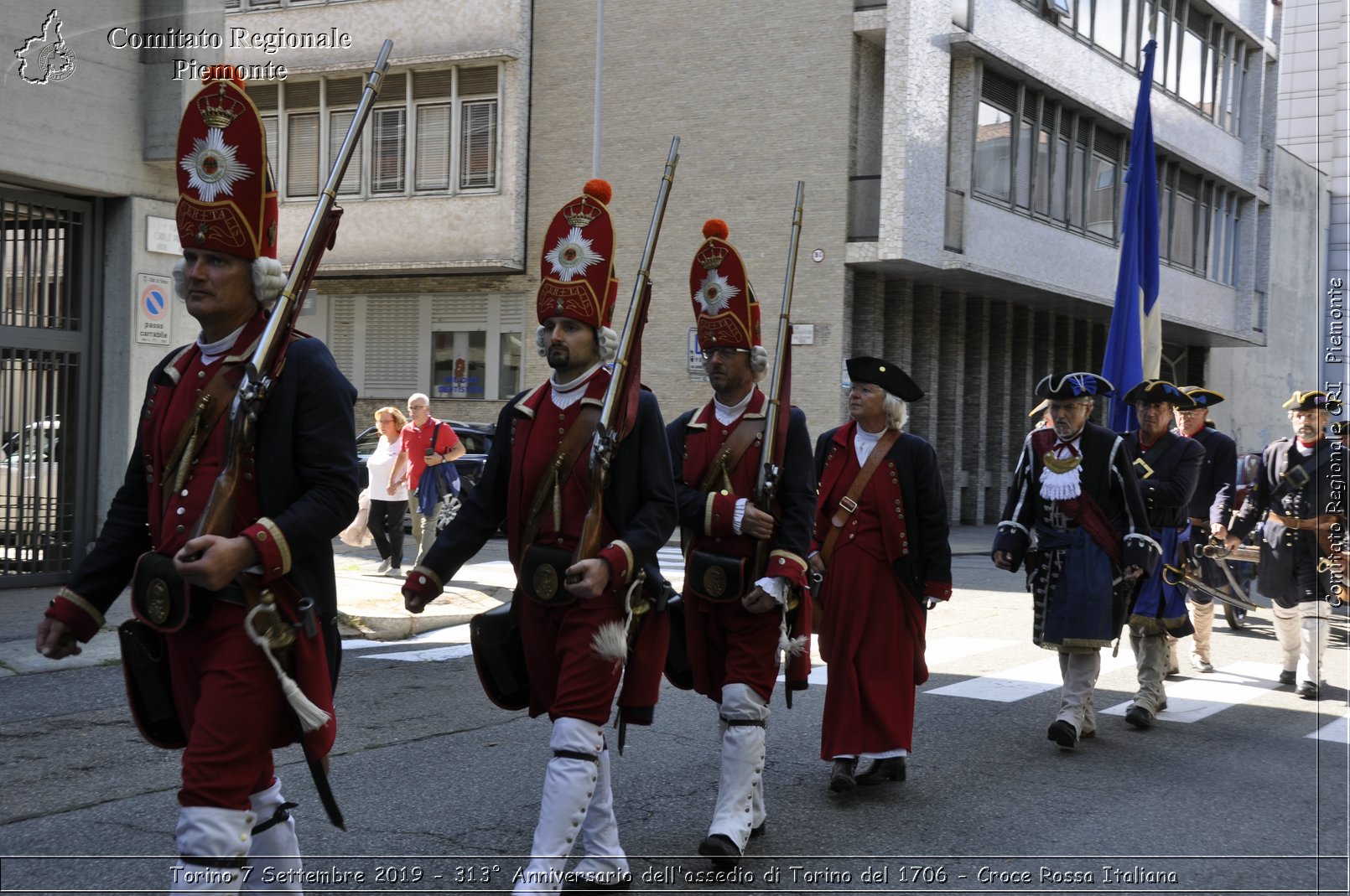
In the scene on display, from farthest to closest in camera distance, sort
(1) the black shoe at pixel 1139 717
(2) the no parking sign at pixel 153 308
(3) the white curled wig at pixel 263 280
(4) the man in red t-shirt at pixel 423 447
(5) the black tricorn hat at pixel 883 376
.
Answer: (4) the man in red t-shirt at pixel 423 447 → (2) the no parking sign at pixel 153 308 → (1) the black shoe at pixel 1139 717 → (5) the black tricorn hat at pixel 883 376 → (3) the white curled wig at pixel 263 280

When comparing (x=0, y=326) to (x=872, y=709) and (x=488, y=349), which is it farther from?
(x=488, y=349)

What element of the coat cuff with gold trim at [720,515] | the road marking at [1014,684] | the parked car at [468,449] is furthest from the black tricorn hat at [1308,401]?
the parked car at [468,449]

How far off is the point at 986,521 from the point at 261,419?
27.6 meters

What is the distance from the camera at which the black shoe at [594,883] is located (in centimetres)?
486

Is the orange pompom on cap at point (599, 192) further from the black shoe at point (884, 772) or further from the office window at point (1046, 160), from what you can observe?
the office window at point (1046, 160)

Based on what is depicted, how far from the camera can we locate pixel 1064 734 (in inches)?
297

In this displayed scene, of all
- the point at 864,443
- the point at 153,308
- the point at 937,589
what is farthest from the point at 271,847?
the point at 153,308

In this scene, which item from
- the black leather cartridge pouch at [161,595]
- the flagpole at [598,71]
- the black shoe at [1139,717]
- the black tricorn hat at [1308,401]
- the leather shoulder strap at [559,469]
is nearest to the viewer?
the black leather cartridge pouch at [161,595]

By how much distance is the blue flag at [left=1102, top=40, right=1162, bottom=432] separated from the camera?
41.8 feet

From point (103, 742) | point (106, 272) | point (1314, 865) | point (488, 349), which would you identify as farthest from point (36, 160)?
point (488, 349)

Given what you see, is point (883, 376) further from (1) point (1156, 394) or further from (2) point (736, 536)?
(1) point (1156, 394)

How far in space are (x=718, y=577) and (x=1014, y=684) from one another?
466 centimetres

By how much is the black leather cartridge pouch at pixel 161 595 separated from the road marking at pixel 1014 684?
6409 millimetres

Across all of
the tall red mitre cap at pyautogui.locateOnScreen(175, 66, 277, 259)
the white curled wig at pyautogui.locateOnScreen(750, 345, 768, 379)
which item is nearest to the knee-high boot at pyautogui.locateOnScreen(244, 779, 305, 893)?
the tall red mitre cap at pyautogui.locateOnScreen(175, 66, 277, 259)
